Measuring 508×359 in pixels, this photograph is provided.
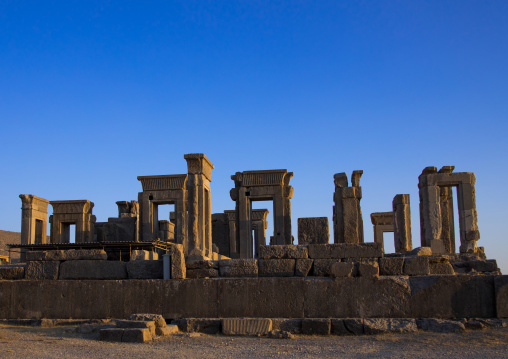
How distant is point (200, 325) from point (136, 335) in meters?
1.48

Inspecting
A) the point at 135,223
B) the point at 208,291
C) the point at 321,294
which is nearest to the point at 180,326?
the point at 208,291

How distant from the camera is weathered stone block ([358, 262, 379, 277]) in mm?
9719

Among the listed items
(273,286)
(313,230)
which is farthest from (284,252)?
(313,230)

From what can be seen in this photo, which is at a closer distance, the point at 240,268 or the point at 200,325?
the point at 200,325

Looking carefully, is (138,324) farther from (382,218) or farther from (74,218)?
(382,218)

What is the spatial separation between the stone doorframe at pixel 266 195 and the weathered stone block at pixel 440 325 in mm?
13456

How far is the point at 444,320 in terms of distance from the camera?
9055 millimetres

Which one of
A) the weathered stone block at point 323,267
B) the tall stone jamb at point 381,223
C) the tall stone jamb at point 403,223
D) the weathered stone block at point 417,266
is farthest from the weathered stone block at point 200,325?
the tall stone jamb at point 381,223

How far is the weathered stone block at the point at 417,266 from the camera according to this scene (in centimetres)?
982

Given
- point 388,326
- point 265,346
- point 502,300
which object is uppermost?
point 502,300

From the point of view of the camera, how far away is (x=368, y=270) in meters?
9.73

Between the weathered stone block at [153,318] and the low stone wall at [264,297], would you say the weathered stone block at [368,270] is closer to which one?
the low stone wall at [264,297]

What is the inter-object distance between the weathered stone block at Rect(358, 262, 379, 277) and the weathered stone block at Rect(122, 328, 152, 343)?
12.7ft

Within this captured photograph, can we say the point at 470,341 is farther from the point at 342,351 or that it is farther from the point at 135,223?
the point at 135,223
